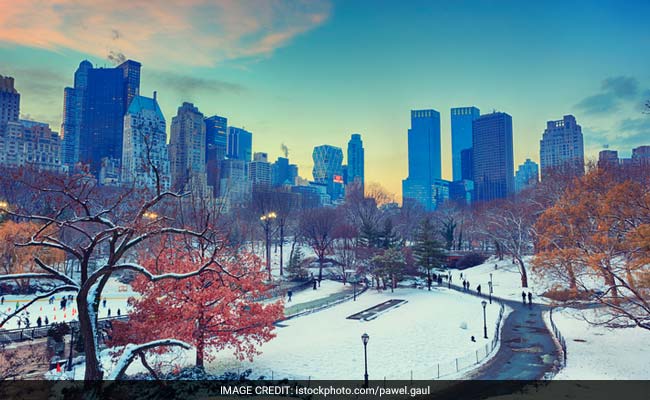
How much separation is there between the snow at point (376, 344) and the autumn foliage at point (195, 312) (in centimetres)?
282

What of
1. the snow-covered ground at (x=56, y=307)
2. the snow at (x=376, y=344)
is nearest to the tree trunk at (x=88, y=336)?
the snow at (x=376, y=344)

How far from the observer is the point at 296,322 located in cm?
3484

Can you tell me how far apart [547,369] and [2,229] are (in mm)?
54540

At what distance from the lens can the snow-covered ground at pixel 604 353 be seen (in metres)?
21.3

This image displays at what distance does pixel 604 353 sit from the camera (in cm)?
2491

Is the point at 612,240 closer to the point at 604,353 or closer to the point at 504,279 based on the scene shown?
the point at 604,353

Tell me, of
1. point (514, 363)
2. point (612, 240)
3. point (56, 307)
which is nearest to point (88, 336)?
point (514, 363)

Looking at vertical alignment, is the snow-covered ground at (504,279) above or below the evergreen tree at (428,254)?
below

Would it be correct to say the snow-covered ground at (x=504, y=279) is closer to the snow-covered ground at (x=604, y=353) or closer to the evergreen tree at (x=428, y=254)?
the evergreen tree at (x=428, y=254)

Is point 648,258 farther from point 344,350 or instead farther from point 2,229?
point 2,229

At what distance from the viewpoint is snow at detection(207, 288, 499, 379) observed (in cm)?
2238

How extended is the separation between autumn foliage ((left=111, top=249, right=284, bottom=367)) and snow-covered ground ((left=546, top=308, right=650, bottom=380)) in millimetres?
Result: 16044

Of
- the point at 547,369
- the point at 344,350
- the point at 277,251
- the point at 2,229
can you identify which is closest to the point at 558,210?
the point at 547,369

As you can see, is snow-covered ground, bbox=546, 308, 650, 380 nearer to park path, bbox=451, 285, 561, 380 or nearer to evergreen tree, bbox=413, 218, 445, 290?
park path, bbox=451, 285, 561, 380
